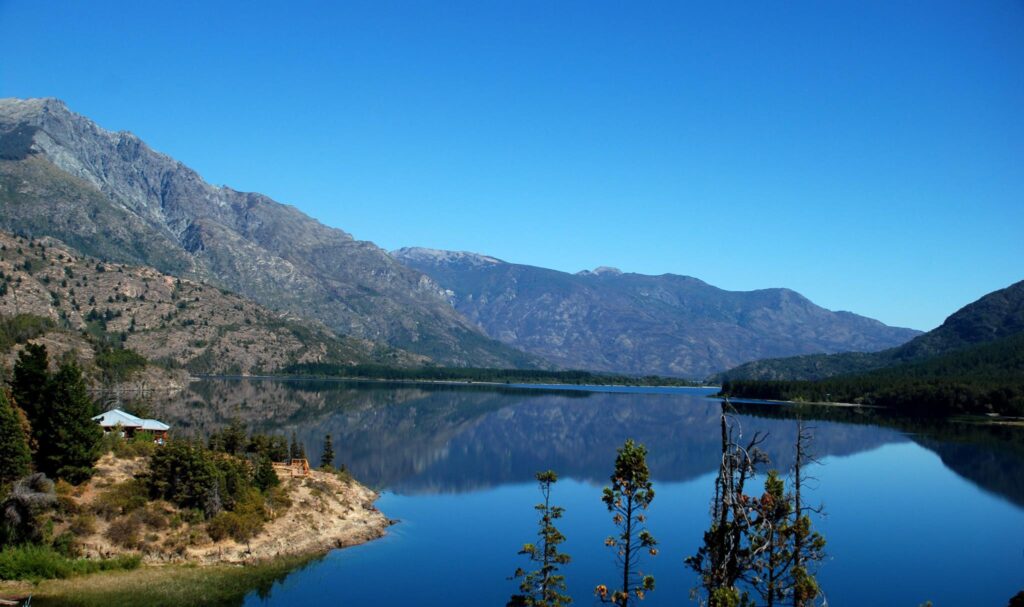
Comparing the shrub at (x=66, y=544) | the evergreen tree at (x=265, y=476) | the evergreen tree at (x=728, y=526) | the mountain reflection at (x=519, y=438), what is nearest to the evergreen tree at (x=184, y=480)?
the evergreen tree at (x=265, y=476)

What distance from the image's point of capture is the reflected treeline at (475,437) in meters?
101

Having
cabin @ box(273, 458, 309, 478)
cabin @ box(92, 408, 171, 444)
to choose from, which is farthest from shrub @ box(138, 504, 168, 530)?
cabin @ box(92, 408, 171, 444)

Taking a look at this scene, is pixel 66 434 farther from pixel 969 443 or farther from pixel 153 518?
pixel 969 443

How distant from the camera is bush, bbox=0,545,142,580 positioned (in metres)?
42.3

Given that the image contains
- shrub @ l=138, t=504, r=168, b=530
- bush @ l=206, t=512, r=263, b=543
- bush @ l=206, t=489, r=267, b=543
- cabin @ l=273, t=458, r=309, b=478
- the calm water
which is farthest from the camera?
cabin @ l=273, t=458, r=309, b=478

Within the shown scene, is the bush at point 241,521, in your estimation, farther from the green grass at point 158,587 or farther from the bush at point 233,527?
the green grass at point 158,587

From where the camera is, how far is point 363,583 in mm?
48562

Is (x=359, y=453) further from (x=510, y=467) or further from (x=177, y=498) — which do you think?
(x=177, y=498)

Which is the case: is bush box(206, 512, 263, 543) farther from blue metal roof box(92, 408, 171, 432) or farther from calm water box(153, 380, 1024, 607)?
blue metal roof box(92, 408, 171, 432)

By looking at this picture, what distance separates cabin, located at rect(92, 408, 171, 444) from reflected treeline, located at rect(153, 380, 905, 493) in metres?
23.0

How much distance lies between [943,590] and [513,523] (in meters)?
34.6

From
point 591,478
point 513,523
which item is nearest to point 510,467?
point 591,478

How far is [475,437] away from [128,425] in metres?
75.8

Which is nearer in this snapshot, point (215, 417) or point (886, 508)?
point (886, 508)
